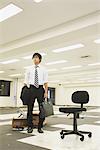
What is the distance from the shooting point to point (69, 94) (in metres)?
23.4

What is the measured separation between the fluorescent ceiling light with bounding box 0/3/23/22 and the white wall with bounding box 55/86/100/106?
58.8ft

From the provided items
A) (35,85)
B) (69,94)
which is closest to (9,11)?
(35,85)

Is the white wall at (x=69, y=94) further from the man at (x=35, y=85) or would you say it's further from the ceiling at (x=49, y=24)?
the man at (x=35, y=85)

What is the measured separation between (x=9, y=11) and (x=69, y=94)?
19393mm

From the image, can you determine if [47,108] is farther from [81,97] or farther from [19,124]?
[19,124]

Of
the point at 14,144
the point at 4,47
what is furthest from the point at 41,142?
the point at 4,47

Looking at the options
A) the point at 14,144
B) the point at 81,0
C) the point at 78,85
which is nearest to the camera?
the point at 14,144

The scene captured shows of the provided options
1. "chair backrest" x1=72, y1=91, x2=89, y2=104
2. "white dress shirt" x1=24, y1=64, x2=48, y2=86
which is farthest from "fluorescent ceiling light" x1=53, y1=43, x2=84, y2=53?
"chair backrest" x1=72, y1=91, x2=89, y2=104

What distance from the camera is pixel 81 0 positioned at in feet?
13.6

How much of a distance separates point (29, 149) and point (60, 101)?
20644 mm

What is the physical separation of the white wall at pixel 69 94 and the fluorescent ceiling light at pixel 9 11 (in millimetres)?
17921

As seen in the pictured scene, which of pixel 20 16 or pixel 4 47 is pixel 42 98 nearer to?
pixel 20 16

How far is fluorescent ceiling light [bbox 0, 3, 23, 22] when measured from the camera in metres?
4.47

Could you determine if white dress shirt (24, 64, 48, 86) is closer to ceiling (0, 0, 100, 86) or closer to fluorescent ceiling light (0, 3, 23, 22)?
ceiling (0, 0, 100, 86)
